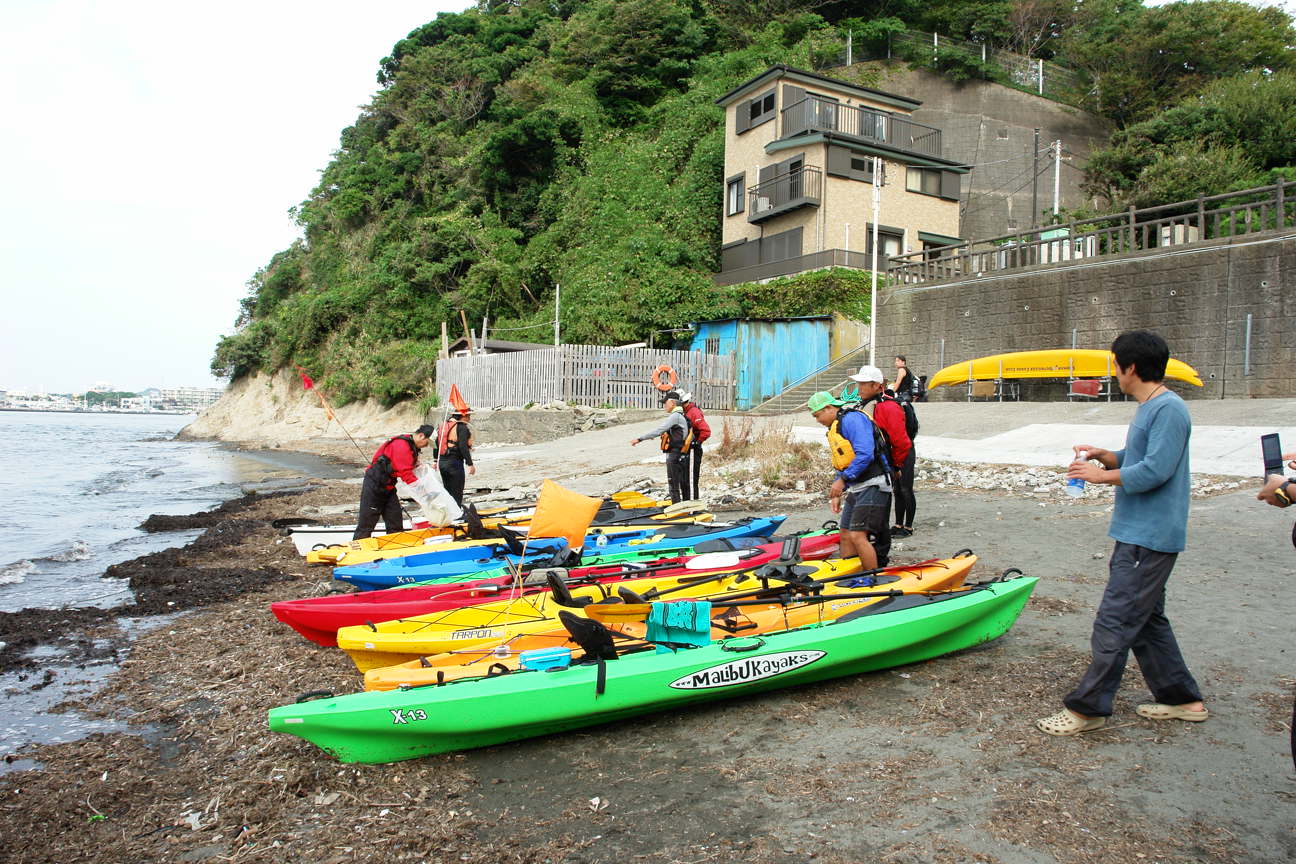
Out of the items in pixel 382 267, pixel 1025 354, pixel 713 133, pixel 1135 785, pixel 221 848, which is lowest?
pixel 221 848

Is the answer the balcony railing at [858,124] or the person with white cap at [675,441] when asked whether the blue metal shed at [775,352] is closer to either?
the balcony railing at [858,124]

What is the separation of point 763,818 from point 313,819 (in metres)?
1.97

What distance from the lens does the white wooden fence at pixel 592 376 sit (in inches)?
870

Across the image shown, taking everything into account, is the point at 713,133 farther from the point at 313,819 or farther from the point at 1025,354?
the point at 313,819

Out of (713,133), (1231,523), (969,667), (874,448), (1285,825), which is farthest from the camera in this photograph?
(713,133)

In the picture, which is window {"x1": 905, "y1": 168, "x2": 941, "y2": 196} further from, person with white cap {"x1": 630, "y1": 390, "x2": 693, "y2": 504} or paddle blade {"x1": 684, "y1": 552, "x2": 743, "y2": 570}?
paddle blade {"x1": 684, "y1": 552, "x2": 743, "y2": 570}

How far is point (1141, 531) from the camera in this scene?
136 inches

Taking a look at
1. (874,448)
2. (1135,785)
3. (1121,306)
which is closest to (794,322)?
(1121,306)

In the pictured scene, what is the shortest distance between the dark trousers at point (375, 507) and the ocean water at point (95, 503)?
2.41 m

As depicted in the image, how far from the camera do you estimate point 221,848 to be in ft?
10.8

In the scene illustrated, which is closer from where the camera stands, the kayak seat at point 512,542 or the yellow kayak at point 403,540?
the kayak seat at point 512,542

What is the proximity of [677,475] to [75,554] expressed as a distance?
8.19 meters

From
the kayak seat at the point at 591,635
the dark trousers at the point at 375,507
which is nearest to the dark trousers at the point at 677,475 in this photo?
the dark trousers at the point at 375,507

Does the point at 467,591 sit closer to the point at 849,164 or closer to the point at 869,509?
the point at 869,509
